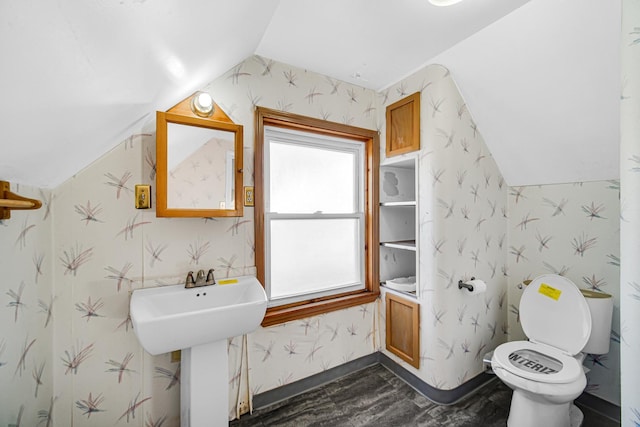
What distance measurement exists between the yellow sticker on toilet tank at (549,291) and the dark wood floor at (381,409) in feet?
2.56

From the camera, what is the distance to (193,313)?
119 centimetres

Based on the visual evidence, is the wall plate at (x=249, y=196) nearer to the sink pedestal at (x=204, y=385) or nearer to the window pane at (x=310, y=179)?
the window pane at (x=310, y=179)

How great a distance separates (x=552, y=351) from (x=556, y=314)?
223 mm

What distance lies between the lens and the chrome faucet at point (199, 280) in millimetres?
1473

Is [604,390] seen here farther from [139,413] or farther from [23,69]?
[23,69]

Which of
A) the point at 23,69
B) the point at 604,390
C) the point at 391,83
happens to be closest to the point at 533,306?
the point at 604,390

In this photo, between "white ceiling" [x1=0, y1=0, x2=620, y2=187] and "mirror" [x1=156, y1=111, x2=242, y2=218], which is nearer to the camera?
"white ceiling" [x1=0, y1=0, x2=620, y2=187]

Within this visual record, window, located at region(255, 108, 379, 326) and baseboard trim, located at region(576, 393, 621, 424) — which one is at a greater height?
window, located at region(255, 108, 379, 326)

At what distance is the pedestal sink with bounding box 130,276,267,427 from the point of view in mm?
1168

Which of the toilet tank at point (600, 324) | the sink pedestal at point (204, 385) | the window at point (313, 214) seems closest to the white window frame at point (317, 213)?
the window at point (313, 214)

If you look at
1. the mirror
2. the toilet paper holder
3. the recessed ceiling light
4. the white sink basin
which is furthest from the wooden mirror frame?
the toilet paper holder

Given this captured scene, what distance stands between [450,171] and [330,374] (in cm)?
176

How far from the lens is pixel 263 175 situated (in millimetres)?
1814

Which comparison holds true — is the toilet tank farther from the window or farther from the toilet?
the window
